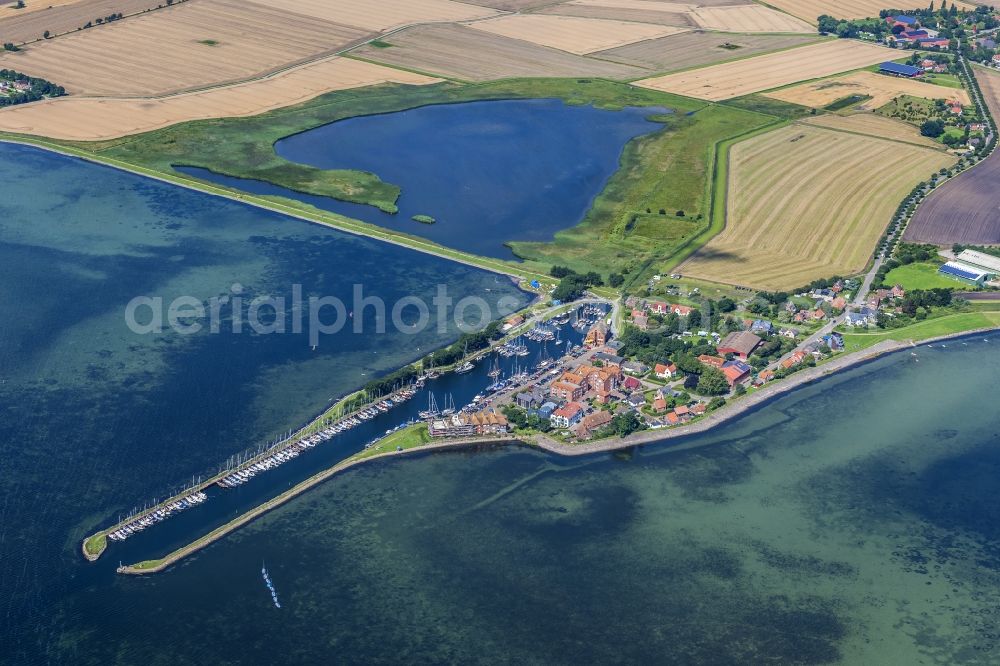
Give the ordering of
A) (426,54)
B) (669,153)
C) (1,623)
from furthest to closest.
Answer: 1. (426,54)
2. (669,153)
3. (1,623)

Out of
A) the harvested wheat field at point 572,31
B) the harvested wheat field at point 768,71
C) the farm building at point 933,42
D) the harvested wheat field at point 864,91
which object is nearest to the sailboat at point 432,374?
the harvested wheat field at point 768,71

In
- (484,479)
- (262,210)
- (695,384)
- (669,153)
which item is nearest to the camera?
(484,479)

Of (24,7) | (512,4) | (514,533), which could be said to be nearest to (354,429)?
(514,533)

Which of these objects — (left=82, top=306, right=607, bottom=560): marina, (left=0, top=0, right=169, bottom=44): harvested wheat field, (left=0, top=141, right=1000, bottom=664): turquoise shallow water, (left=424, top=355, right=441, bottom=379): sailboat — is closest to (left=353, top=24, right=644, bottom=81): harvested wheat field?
(left=0, top=0, right=169, bottom=44): harvested wheat field

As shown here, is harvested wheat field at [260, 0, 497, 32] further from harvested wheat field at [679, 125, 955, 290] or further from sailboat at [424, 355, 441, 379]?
sailboat at [424, 355, 441, 379]

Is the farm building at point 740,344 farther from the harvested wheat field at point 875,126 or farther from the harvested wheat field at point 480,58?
the harvested wheat field at point 480,58

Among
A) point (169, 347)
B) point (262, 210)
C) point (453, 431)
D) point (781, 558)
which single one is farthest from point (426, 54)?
point (781, 558)

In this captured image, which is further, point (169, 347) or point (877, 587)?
point (169, 347)

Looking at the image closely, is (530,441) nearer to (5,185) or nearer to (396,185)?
(396,185)
